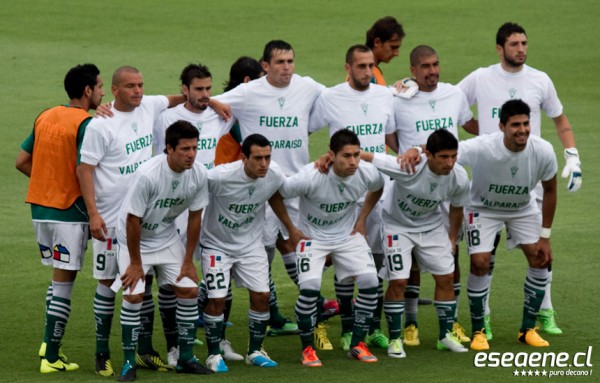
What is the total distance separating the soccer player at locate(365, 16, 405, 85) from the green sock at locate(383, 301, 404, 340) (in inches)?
85.2

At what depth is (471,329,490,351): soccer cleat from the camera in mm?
10773

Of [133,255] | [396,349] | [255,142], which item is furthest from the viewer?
[396,349]

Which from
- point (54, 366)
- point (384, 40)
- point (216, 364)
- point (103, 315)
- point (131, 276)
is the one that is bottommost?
point (54, 366)

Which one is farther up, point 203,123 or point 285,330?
point 203,123

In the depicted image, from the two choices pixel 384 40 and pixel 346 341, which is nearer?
pixel 346 341

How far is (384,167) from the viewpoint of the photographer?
34.7 feet

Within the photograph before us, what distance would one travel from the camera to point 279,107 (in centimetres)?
1125

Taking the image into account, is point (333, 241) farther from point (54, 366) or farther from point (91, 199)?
point (54, 366)

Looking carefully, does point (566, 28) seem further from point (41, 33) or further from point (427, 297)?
point (427, 297)

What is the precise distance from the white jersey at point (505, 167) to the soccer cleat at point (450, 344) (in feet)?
3.87

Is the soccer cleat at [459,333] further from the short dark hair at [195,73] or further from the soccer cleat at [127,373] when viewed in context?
the short dark hair at [195,73]

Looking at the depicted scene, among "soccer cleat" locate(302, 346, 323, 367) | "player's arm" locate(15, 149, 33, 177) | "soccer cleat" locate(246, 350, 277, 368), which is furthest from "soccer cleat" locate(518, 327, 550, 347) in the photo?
"player's arm" locate(15, 149, 33, 177)

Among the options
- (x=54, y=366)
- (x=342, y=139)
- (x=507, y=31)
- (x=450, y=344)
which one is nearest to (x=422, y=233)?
(x=450, y=344)

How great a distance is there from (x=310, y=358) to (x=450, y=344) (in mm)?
1208
